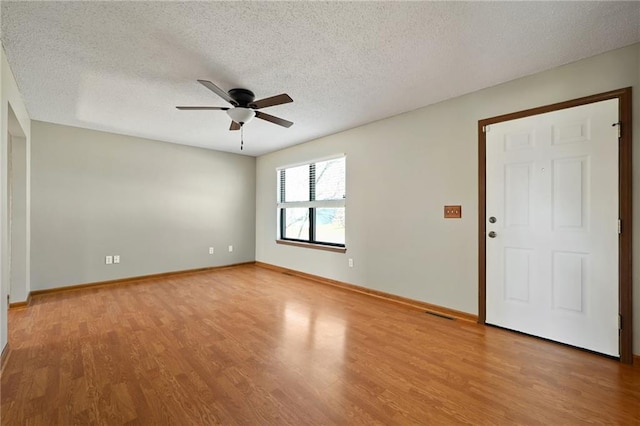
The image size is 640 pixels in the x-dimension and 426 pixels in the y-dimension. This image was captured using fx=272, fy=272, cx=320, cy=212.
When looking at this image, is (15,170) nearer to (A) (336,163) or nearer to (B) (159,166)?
(B) (159,166)

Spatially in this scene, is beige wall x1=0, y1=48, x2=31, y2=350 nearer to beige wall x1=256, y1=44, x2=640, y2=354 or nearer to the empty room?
the empty room

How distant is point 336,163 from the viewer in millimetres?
4633

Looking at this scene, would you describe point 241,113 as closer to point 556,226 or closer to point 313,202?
point 313,202

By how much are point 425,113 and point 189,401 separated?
11.8 feet

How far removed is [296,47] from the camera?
85.0 inches

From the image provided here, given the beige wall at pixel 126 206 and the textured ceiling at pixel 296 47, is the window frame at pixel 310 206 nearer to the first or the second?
the beige wall at pixel 126 206

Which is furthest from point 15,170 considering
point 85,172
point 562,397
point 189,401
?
point 562,397

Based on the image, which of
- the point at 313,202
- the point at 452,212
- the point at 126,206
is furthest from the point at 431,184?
the point at 126,206

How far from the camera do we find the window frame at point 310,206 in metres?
4.53

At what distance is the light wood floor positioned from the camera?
158 cm

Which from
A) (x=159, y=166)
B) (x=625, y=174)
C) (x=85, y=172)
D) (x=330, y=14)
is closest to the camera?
(x=330, y=14)

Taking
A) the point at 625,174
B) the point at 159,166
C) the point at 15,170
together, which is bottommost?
the point at 625,174

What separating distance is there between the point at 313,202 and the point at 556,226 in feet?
11.0

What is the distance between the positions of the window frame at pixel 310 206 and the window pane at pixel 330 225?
0.21ft
